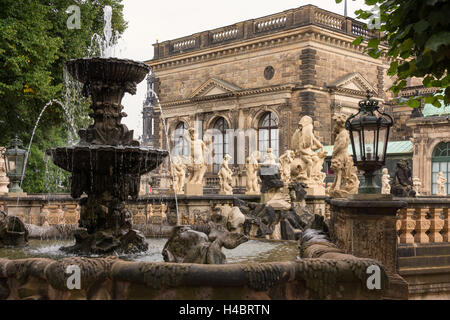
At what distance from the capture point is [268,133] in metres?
36.5

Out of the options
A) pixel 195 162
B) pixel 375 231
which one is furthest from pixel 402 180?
pixel 375 231

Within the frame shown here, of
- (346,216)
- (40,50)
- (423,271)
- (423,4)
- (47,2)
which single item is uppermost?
(47,2)

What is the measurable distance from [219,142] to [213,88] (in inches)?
145

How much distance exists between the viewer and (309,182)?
16484mm

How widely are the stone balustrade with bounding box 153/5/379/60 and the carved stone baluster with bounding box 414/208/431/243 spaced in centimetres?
2661

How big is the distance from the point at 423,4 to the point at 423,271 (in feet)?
15.7

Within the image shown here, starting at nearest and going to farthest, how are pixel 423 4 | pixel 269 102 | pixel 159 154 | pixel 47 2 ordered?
1. pixel 423 4
2. pixel 159 154
3. pixel 47 2
4. pixel 269 102

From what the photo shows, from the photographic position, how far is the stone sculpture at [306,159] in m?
16.7

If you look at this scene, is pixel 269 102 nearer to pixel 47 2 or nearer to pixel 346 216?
pixel 47 2

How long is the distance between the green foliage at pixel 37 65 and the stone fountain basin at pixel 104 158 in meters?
10.7

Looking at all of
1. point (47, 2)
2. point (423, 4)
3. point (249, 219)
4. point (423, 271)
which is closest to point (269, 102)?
point (47, 2)

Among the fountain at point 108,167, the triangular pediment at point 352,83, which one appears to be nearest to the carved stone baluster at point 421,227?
the fountain at point 108,167

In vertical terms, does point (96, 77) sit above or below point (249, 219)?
above
